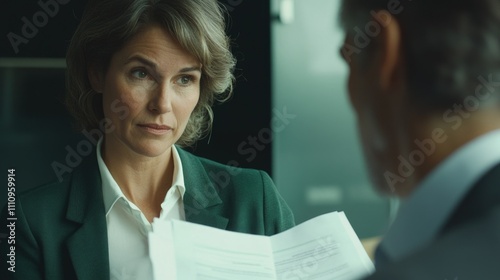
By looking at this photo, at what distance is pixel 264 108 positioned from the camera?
1.63m

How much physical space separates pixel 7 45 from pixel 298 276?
988 mm

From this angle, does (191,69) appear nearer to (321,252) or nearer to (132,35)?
(132,35)

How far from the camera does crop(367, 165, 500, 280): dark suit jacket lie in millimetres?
318

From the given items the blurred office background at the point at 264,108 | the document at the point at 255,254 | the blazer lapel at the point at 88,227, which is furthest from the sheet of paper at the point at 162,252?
the blurred office background at the point at 264,108

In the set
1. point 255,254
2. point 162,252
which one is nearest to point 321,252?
point 255,254

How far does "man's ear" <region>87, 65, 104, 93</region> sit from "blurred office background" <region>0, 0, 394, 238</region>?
21 centimetres

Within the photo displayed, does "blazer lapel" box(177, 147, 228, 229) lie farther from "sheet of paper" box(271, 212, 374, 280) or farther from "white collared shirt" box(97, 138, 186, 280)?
"sheet of paper" box(271, 212, 374, 280)

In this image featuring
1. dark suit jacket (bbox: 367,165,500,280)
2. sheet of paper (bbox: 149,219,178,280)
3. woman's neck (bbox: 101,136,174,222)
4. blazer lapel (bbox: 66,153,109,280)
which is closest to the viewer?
dark suit jacket (bbox: 367,165,500,280)

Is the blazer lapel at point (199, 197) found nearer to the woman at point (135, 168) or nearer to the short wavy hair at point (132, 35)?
the woman at point (135, 168)

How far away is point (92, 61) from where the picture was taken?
110cm

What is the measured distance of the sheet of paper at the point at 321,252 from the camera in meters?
0.75

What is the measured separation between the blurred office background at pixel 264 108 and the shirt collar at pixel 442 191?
2.86ft

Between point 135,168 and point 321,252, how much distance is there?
0.39 m

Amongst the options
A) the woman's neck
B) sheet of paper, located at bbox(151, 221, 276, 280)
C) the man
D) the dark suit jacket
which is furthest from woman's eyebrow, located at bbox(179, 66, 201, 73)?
the dark suit jacket
